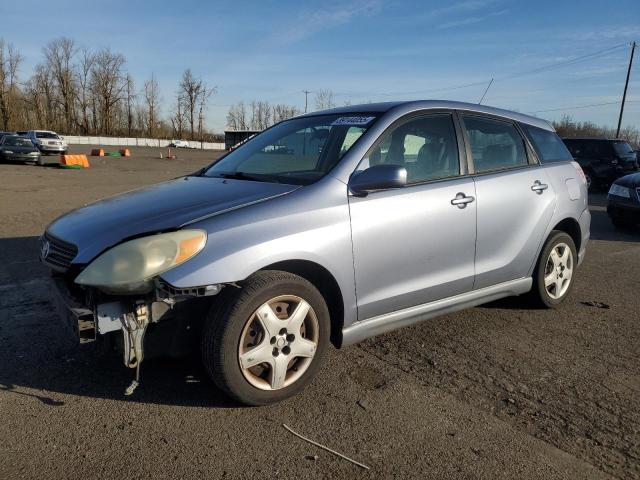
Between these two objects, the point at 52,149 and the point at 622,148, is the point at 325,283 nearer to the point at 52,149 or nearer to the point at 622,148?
the point at 622,148

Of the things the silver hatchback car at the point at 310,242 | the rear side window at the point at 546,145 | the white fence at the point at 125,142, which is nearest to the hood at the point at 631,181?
the rear side window at the point at 546,145

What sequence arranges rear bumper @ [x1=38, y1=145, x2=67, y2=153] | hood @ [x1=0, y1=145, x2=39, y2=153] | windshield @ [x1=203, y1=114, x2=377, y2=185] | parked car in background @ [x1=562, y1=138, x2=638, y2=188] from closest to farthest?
windshield @ [x1=203, y1=114, x2=377, y2=185] < parked car in background @ [x1=562, y1=138, x2=638, y2=188] < hood @ [x1=0, y1=145, x2=39, y2=153] < rear bumper @ [x1=38, y1=145, x2=67, y2=153]

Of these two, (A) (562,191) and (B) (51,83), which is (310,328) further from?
(B) (51,83)

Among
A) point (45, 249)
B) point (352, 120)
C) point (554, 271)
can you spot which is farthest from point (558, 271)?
point (45, 249)

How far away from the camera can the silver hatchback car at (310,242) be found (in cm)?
271

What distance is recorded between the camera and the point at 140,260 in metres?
2.64

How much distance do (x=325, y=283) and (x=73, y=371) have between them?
1.73 meters

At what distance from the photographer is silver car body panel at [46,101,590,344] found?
9.26 ft

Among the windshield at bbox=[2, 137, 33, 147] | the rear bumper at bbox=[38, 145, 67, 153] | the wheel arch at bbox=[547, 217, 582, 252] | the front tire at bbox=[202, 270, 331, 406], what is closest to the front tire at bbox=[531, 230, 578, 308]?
the wheel arch at bbox=[547, 217, 582, 252]

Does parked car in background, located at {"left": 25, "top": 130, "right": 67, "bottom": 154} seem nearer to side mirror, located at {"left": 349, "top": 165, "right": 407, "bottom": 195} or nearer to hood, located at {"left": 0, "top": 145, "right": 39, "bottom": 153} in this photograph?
hood, located at {"left": 0, "top": 145, "right": 39, "bottom": 153}

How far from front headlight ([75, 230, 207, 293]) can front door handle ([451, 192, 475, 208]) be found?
6.11 ft

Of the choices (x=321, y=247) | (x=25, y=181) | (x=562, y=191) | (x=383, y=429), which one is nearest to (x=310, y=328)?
(x=321, y=247)

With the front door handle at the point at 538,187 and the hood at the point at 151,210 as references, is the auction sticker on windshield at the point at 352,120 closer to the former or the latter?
the hood at the point at 151,210

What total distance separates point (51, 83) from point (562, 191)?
9392 centimetres
